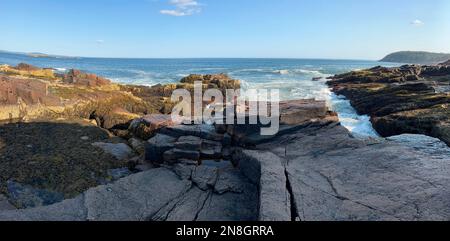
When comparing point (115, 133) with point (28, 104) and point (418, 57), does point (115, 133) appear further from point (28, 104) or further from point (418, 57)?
point (418, 57)

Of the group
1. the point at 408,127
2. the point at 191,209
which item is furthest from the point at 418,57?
the point at 191,209

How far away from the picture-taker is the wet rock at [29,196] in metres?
7.04

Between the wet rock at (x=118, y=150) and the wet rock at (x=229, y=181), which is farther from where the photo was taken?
the wet rock at (x=118, y=150)

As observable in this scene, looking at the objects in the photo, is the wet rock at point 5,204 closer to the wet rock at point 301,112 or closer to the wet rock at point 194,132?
the wet rock at point 194,132

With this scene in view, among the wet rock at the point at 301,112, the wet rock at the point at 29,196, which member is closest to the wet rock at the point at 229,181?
the wet rock at the point at 301,112

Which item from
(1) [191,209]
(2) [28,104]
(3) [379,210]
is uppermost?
(2) [28,104]

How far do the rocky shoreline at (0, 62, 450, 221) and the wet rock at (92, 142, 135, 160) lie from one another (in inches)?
1.0

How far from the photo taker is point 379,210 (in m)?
5.59

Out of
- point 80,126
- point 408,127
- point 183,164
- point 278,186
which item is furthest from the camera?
point 408,127

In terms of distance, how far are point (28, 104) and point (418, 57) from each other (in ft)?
646

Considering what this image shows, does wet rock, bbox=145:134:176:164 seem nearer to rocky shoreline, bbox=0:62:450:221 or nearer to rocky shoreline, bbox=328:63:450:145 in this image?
rocky shoreline, bbox=0:62:450:221

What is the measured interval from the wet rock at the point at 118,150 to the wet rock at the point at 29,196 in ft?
7.22

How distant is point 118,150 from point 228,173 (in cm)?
359
